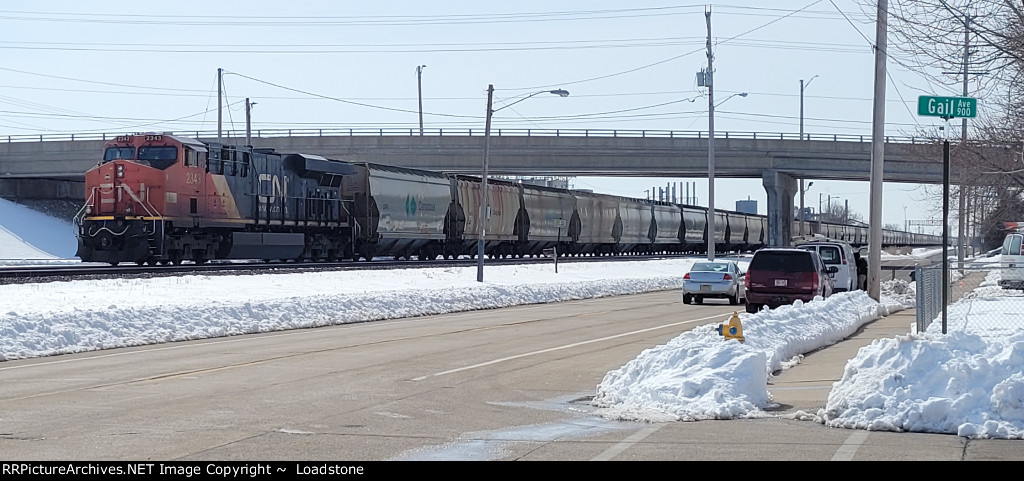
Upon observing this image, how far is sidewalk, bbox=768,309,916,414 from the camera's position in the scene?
11772mm

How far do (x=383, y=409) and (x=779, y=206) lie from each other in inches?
2535

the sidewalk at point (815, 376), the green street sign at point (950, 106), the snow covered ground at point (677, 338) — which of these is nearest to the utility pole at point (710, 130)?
the snow covered ground at point (677, 338)

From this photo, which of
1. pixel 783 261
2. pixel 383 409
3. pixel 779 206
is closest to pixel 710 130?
pixel 783 261

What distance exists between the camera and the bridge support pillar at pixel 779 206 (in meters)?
71.7

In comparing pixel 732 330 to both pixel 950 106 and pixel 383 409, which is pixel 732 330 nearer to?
pixel 950 106

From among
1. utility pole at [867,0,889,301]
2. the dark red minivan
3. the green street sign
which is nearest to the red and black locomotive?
the dark red minivan

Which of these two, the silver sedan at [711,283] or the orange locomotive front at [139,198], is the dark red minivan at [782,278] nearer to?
the silver sedan at [711,283]

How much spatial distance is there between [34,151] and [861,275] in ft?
183

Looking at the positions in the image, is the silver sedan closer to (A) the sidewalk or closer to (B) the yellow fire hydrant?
(A) the sidewalk

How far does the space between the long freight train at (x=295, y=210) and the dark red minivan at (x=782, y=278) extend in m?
17.2

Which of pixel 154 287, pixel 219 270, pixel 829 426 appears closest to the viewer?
pixel 829 426

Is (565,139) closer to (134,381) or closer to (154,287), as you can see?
(154,287)
